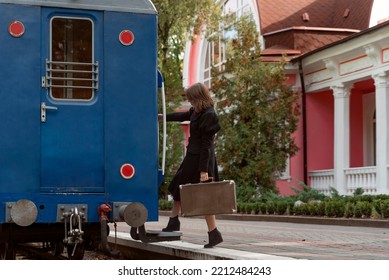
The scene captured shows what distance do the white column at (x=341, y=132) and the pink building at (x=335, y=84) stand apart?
24 millimetres

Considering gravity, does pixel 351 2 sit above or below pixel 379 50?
above

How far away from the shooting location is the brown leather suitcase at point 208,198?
7.98m

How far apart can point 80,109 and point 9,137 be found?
63 centimetres

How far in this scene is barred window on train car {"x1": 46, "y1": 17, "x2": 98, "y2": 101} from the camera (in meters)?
7.98

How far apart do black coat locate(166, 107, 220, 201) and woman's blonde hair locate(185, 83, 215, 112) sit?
44 millimetres

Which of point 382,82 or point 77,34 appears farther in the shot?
point 382,82

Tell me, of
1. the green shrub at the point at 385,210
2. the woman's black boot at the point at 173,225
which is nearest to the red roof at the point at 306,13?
the green shrub at the point at 385,210

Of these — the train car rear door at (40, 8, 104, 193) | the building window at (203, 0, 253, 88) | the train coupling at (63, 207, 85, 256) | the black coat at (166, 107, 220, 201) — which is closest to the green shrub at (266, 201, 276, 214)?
the building window at (203, 0, 253, 88)

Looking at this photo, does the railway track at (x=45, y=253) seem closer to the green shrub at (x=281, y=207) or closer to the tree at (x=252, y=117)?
the green shrub at (x=281, y=207)

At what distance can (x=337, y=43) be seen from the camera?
22.4 m
